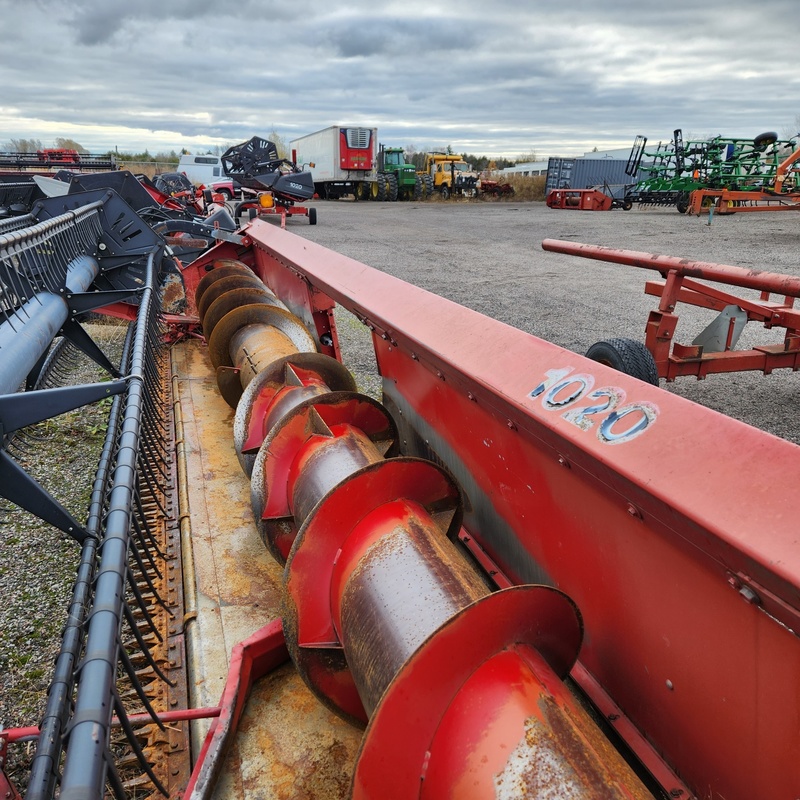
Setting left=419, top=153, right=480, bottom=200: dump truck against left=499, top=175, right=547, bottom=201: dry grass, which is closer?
left=419, top=153, right=480, bottom=200: dump truck

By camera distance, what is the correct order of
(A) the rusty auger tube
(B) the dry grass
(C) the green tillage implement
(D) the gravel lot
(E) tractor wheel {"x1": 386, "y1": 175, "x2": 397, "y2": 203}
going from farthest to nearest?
(B) the dry grass
(E) tractor wheel {"x1": 386, "y1": 175, "x2": 397, "y2": 203}
(C) the green tillage implement
(D) the gravel lot
(A) the rusty auger tube

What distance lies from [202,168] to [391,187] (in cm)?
786

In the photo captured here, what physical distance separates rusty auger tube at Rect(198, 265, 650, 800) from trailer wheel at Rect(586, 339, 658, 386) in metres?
1.81

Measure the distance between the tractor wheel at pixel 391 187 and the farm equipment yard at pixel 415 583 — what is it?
25838 millimetres

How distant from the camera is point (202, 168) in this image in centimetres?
2377

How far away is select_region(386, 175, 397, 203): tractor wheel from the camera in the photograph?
27.3 m

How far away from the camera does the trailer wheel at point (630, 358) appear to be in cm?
315

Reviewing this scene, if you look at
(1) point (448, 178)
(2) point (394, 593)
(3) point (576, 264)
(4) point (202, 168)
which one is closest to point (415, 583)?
(2) point (394, 593)

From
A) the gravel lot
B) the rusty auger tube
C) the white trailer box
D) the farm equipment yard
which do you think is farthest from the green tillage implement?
the rusty auger tube

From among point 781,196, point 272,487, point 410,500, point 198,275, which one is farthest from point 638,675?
point 781,196

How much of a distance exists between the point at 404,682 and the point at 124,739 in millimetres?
1026

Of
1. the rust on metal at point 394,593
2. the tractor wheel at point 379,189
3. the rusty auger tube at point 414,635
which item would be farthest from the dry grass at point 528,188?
the rust on metal at point 394,593

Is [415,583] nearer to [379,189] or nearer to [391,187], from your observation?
[391,187]

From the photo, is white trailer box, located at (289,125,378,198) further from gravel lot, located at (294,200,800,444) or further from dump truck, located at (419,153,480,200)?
gravel lot, located at (294,200,800,444)
